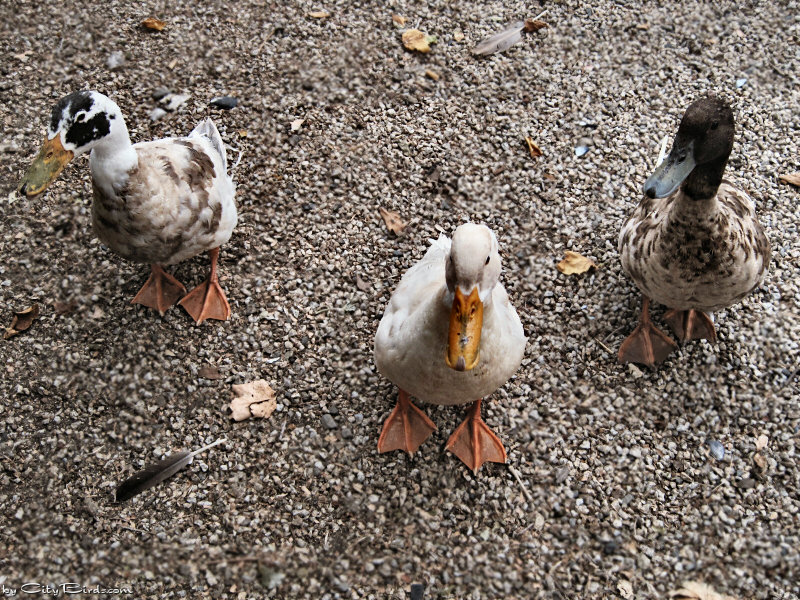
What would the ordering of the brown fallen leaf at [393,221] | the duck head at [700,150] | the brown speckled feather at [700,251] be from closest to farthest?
the duck head at [700,150] → the brown speckled feather at [700,251] → the brown fallen leaf at [393,221]

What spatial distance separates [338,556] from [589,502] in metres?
1.22

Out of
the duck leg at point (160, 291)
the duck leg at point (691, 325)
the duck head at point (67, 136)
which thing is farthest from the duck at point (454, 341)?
the duck head at point (67, 136)

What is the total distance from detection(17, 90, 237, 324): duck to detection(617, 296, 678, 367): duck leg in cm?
222

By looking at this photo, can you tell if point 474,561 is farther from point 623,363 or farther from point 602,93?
point 602,93

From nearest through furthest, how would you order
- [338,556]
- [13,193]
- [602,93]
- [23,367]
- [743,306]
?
[338,556] → [23,367] → [743,306] → [13,193] → [602,93]

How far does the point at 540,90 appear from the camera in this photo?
4.66m

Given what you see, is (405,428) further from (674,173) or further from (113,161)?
(113,161)

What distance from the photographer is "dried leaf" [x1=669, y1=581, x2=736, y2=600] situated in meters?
2.89

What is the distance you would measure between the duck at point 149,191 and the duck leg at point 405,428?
114 centimetres

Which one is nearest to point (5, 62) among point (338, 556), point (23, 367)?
point (23, 367)

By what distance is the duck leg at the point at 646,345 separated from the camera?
355 centimetres

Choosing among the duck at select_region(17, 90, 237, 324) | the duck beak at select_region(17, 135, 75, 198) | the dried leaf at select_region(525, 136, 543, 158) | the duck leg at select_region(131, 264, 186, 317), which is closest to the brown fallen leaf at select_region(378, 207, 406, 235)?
the duck at select_region(17, 90, 237, 324)

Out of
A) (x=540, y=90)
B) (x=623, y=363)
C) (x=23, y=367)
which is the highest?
(x=540, y=90)

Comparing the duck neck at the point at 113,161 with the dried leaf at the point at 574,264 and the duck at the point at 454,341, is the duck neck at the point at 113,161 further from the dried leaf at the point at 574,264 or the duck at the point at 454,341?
the dried leaf at the point at 574,264
